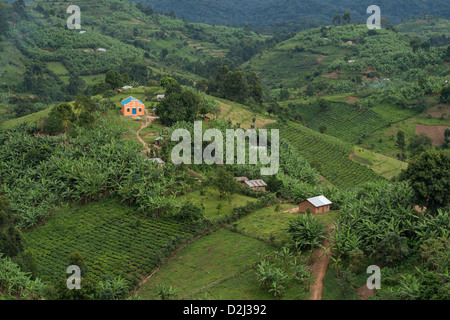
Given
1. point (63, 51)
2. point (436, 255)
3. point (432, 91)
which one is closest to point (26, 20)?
point (63, 51)

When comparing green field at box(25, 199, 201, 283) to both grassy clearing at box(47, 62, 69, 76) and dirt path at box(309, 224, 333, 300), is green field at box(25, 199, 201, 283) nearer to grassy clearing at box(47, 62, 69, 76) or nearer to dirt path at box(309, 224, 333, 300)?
dirt path at box(309, 224, 333, 300)

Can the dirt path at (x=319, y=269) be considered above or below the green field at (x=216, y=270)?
above

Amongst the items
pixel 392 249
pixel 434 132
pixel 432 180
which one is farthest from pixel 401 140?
pixel 392 249

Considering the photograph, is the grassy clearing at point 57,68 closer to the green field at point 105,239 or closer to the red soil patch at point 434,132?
the green field at point 105,239

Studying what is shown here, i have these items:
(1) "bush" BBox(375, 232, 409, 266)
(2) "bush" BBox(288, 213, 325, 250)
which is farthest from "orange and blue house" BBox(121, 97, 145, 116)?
(1) "bush" BBox(375, 232, 409, 266)

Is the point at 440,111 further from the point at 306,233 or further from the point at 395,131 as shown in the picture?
the point at 306,233

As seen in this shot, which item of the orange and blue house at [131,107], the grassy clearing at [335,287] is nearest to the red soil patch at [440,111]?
the orange and blue house at [131,107]
